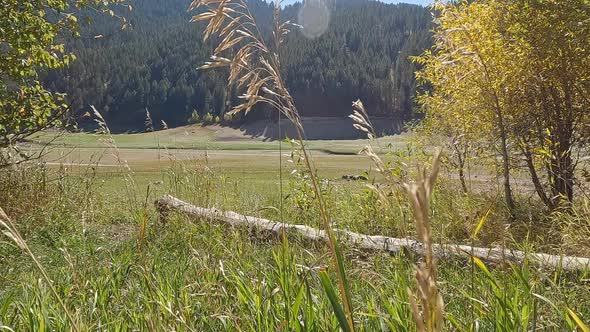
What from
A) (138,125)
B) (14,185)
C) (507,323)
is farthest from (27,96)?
(138,125)

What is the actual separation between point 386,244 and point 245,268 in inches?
73.9

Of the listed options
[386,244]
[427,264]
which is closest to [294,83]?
[386,244]

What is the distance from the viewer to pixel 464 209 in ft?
23.3

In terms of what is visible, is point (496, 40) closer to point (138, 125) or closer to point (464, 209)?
point (464, 209)

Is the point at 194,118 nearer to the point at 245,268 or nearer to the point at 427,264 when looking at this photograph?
the point at 245,268

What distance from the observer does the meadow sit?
85.4 inches

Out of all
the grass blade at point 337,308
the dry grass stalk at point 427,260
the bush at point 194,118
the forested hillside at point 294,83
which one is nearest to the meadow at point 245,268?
the grass blade at point 337,308

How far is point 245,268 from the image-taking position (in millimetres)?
3355

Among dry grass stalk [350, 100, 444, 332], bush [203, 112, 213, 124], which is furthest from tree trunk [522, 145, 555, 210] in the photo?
bush [203, 112, 213, 124]

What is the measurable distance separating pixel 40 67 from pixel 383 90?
152761 mm

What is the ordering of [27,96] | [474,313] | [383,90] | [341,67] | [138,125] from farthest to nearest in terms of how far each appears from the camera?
[138,125]
[341,67]
[383,90]
[27,96]
[474,313]

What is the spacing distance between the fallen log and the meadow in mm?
94

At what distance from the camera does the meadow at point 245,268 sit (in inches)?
85.4

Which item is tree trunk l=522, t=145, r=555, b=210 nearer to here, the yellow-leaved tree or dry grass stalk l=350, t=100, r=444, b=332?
the yellow-leaved tree
